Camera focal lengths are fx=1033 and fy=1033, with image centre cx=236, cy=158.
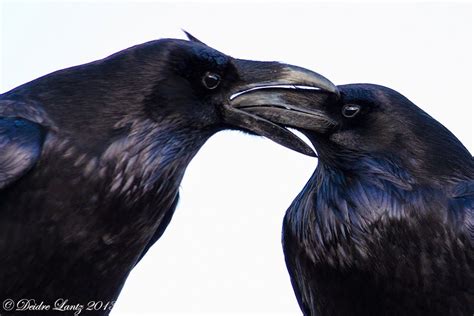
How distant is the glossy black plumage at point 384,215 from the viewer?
5.80m

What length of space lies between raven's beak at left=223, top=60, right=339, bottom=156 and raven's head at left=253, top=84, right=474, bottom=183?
0.08 meters

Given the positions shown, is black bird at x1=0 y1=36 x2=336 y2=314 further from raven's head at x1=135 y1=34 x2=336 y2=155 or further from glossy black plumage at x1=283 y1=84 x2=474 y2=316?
glossy black plumage at x1=283 y1=84 x2=474 y2=316

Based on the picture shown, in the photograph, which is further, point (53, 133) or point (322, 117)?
point (322, 117)

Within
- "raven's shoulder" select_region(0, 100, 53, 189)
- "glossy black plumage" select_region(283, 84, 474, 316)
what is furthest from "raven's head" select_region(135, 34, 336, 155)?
"raven's shoulder" select_region(0, 100, 53, 189)

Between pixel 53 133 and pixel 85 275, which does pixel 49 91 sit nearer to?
pixel 53 133

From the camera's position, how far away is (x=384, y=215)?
5.95 metres

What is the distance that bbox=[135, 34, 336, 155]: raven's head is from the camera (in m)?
5.70

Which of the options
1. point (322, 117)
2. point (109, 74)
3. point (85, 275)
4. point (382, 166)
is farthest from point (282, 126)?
point (85, 275)

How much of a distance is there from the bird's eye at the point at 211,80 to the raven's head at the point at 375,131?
1.69 ft

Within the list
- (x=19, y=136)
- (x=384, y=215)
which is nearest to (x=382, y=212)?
(x=384, y=215)

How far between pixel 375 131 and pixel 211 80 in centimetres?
109

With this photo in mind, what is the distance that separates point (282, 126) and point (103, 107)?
1.10 meters

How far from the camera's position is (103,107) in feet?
18.4

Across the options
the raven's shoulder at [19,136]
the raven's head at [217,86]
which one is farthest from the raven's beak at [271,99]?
the raven's shoulder at [19,136]
